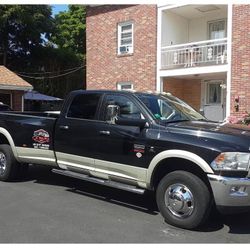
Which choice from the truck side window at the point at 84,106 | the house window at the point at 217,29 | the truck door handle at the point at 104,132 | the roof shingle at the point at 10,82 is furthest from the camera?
the roof shingle at the point at 10,82

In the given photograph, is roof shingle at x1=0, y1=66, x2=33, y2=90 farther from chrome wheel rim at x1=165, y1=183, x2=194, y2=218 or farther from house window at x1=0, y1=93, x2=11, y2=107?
chrome wheel rim at x1=165, y1=183, x2=194, y2=218

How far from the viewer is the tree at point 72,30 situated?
4247 centimetres

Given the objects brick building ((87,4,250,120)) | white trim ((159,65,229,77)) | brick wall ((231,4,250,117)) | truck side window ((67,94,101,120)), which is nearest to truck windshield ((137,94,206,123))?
truck side window ((67,94,101,120))

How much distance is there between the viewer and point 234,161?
5445 millimetres

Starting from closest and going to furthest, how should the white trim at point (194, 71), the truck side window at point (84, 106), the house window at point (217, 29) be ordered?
the truck side window at point (84, 106) → the white trim at point (194, 71) → the house window at point (217, 29)

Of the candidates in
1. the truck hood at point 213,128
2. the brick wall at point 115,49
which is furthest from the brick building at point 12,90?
the truck hood at point 213,128

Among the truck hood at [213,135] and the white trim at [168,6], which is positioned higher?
the white trim at [168,6]

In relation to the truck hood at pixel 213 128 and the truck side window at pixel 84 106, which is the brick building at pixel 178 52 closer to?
the truck side window at pixel 84 106

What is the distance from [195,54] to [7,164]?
11.5 metres

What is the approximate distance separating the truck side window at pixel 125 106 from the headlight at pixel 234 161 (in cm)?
158

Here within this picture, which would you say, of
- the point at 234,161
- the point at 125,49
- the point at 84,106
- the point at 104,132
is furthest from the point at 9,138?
the point at 125,49

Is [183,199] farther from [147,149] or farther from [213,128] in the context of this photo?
[213,128]

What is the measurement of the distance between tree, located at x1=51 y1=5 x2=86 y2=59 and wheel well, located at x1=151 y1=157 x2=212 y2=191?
120ft

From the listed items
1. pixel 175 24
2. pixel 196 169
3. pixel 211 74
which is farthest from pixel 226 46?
pixel 196 169
